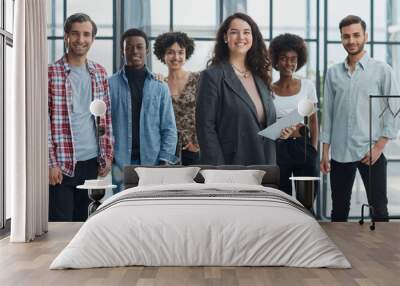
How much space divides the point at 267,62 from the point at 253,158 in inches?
49.1

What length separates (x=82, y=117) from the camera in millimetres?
7891

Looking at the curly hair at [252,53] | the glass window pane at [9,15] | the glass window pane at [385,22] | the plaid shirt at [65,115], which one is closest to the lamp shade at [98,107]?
the plaid shirt at [65,115]

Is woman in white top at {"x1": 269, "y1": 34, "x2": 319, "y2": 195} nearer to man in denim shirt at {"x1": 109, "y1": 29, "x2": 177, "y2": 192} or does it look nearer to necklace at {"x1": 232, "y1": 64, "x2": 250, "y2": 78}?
necklace at {"x1": 232, "y1": 64, "x2": 250, "y2": 78}

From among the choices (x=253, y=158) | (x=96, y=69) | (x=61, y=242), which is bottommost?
(x=61, y=242)

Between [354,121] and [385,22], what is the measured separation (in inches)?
53.7

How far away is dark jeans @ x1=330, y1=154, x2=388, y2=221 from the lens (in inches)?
316

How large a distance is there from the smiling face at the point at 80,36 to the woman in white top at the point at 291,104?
92.3 inches

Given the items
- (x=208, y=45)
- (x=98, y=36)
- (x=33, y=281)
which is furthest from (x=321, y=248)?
(x=98, y=36)

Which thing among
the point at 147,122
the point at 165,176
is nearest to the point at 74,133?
the point at 147,122

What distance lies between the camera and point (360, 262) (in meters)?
5.19

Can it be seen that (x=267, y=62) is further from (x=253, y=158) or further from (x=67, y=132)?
(x=67, y=132)

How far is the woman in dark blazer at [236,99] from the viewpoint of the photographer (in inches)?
310

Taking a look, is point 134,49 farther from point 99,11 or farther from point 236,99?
point 236,99

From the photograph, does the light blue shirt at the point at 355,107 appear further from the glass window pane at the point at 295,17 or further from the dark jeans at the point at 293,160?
the glass window pane at the point at 295,17
